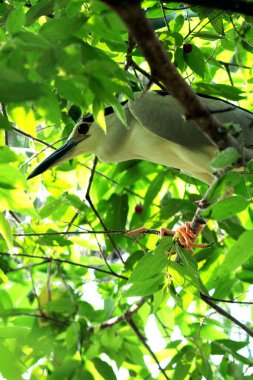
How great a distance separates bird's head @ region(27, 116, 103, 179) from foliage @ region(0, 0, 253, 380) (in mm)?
46

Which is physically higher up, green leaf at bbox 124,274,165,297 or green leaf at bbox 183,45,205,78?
green leaf at bbox 183,45,205,78

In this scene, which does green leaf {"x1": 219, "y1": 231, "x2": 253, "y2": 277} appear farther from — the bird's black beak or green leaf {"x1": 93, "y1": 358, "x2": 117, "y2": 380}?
the bird's black beak

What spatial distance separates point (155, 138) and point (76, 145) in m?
0.30

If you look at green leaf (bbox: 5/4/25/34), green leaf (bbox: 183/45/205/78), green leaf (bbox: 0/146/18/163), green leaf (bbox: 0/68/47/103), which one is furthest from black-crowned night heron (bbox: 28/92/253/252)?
green leaf (bbox: 0/68/47/103)

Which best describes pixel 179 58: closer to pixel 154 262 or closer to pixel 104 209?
pixel 154 262

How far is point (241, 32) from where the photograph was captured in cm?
196

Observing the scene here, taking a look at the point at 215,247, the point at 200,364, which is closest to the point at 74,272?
the point at 215,247

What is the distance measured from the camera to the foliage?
1116mm

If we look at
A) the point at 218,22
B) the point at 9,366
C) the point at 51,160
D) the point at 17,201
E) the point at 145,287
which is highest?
the point at 218,22

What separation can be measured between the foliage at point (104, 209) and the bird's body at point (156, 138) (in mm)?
75

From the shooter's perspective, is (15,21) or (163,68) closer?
(163,68)

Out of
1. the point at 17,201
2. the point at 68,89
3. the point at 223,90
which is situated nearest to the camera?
the point at 68,89

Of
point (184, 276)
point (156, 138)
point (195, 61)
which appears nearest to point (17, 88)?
point (184, 276)

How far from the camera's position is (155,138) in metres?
2.09
